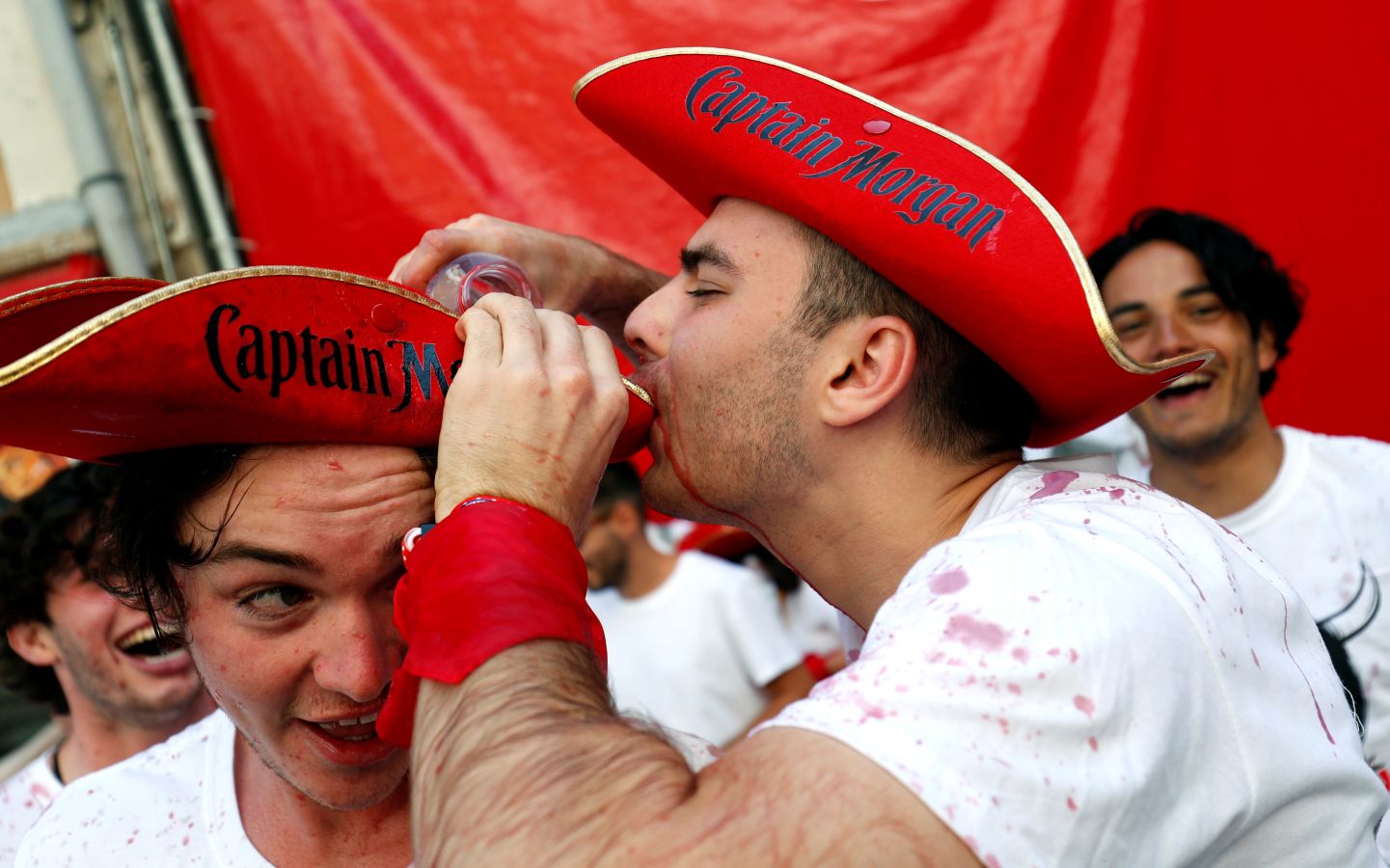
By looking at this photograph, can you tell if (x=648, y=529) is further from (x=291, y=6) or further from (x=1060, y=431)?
(x=1060, y=431)

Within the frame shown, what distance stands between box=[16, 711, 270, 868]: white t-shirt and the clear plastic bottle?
92cm

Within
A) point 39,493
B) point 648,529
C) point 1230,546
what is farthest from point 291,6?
point 1230,546

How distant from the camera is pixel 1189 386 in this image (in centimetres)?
389

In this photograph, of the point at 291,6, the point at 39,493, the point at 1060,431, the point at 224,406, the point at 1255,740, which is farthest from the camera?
the point at 291,6

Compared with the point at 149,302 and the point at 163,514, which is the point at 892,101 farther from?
the point at 149,302

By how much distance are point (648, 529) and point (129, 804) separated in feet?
10.4

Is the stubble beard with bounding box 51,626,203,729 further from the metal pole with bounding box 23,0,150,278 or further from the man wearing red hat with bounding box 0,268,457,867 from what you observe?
the metal pole with bounding box 23,0,150,278

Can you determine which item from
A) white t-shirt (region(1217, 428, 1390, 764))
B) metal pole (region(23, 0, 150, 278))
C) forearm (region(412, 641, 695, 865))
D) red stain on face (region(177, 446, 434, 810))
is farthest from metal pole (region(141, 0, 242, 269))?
white t-shirt (region(1217, 428, 1390, 764))

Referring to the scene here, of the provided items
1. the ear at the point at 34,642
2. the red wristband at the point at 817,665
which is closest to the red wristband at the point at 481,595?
the ear at the point at 34,642

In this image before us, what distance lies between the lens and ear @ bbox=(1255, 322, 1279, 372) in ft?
13.3

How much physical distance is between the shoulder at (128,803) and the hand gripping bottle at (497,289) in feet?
3.04

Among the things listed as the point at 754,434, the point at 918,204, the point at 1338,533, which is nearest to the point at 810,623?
the point at 1338,533

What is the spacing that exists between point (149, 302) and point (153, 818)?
3.48ft

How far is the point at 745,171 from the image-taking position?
1.98 meters
